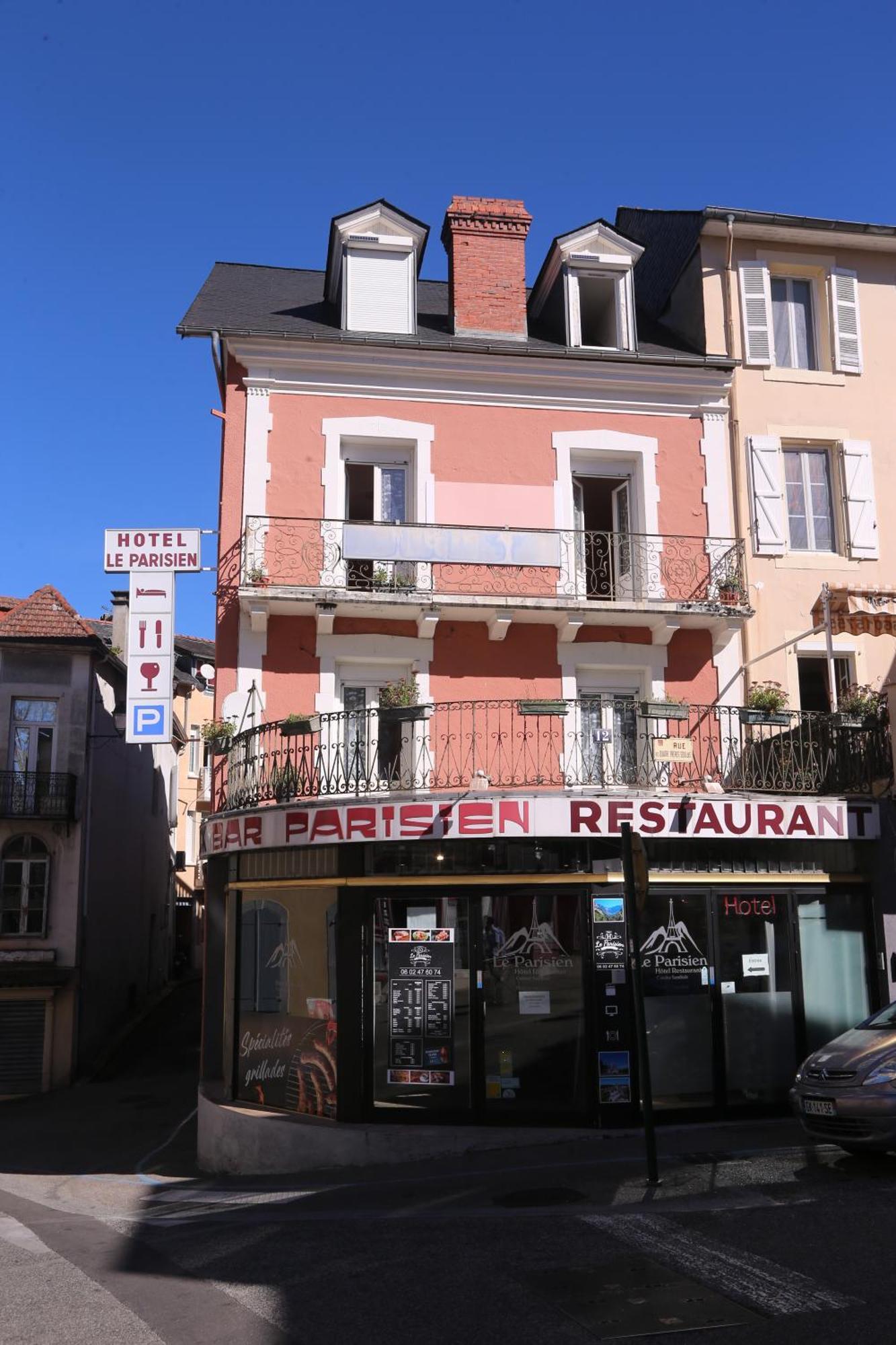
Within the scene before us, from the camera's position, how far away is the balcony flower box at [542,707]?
11.9 meters

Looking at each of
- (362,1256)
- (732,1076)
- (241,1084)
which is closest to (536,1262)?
(362,1256)

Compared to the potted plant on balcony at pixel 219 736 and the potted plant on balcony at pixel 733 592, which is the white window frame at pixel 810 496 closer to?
the potted plant on balcony at pixel 733 592

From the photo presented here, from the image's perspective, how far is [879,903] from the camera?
41.0 feet

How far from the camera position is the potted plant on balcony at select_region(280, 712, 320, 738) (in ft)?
39.7

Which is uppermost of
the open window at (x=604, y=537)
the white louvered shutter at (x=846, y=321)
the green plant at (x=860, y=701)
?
the white louvered shutter at (x=846, y=321)

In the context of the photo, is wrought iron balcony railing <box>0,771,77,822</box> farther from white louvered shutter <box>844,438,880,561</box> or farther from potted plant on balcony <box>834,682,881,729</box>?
white louvered shutter <box>844,438,880,561</box>

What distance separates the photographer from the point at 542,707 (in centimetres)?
1193

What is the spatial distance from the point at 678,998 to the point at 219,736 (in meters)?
6.01

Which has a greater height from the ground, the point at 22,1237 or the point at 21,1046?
the point at 22,1237

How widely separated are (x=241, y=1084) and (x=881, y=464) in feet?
37.8

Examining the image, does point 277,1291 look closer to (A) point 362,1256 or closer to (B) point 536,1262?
(A) point 362,1256

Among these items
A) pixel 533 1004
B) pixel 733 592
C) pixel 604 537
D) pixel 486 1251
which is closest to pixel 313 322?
pixel 604 537

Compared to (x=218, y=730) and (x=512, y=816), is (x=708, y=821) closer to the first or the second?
(x=512, y=816)

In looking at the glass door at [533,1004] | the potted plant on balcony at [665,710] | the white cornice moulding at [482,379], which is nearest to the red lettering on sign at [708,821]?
the potted plant on balcony at [665,710]
